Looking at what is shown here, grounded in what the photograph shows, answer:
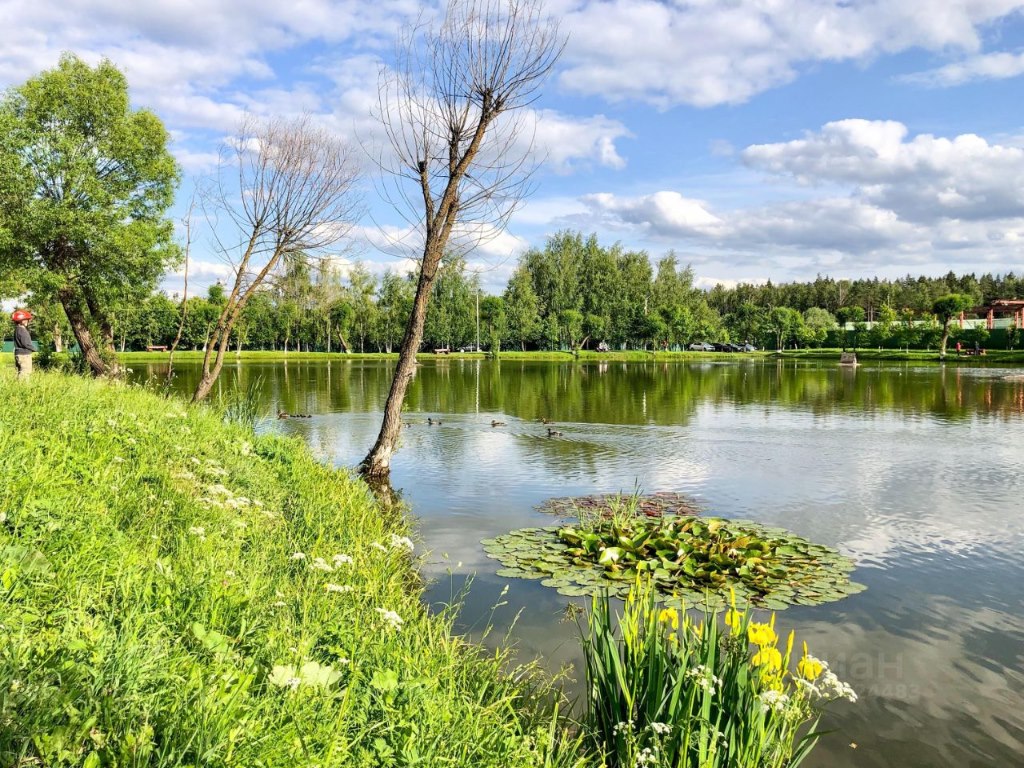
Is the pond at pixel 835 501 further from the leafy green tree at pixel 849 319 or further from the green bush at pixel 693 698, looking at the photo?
the leafy green tree at pixel 849 319

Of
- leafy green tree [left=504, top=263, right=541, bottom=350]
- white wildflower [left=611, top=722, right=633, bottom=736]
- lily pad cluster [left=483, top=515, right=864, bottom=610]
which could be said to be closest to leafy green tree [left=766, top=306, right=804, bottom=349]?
leafy green tree [left=504, top=263, right=541, bottom=350]

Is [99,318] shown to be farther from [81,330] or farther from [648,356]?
[648,356]

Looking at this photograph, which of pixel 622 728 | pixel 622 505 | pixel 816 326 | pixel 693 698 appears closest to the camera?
pixel 693 698

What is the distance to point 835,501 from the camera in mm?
14586

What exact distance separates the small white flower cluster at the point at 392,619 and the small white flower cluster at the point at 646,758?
5.85 feet

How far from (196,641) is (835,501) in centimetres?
1339

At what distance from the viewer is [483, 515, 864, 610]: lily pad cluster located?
8820 millimetres

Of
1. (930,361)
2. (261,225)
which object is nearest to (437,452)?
(261,225)

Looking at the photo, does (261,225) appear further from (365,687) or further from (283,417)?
(365,687)

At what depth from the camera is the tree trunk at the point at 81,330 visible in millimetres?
26703

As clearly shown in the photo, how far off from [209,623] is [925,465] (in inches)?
750

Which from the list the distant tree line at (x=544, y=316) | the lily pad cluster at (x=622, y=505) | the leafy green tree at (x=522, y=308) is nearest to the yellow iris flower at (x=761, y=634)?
the lily pad cluster at (x=622, y=505)

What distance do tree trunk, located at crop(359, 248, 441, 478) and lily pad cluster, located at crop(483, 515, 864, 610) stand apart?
5.61 metres

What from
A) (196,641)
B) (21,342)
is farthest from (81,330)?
(196,641)
